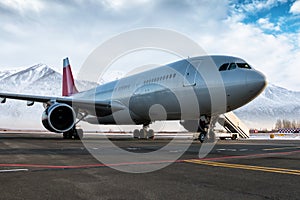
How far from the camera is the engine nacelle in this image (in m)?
16.0

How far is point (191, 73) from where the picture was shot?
13.9m

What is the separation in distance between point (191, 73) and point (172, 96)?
1605 mm

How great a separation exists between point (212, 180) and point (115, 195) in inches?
70.8

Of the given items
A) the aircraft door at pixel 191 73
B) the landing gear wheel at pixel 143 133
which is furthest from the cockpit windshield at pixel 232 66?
the landing gear wheel at pixel 143 133

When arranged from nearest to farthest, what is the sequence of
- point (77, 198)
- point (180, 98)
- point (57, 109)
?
point (77, 198), point (180, 98), point (57, 109)

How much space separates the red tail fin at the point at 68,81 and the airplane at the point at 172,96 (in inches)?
430

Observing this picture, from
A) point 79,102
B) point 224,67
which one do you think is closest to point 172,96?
point 224,67

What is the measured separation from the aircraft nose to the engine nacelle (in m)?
10.4

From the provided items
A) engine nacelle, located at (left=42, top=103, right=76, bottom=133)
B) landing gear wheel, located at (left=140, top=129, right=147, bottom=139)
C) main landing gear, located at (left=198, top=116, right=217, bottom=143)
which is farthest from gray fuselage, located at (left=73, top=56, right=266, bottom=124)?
landing gear wheel, located at (left=140, top=129, right=147, bottom=139)

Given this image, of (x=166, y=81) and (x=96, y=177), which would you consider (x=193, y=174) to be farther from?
(x=166, y=81)

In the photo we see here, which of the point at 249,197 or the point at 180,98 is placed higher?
the point at 180,98

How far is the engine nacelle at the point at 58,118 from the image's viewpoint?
16.0 m

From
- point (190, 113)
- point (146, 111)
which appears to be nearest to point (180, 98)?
point (190, 113)

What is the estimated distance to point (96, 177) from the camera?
4875mm
